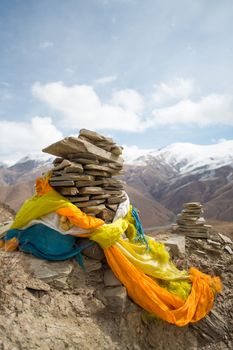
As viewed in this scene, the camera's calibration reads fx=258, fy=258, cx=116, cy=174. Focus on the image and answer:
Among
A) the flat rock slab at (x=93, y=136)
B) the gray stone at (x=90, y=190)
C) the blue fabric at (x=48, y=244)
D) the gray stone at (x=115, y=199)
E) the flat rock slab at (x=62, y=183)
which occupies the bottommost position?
the blue fabric at (x=48, y=244)

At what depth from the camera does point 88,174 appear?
5.66 meters

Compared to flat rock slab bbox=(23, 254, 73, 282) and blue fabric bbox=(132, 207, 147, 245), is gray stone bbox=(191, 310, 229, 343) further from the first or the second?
flat rock slab bbox=(23, 254, 73, 282)

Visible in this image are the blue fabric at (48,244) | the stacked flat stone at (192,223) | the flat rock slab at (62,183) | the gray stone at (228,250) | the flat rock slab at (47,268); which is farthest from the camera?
the stacked flat stone at (192,223)

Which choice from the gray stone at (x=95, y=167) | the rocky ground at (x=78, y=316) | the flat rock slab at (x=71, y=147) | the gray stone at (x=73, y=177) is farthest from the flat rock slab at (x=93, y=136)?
the rocky ground at (x=78, y=316)

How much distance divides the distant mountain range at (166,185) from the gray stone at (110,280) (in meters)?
52.6

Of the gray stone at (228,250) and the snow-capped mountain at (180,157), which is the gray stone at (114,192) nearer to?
the gray stone at (228,250)

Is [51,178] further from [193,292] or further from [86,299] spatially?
[193,292]

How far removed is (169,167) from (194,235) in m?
131

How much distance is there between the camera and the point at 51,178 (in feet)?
18.1

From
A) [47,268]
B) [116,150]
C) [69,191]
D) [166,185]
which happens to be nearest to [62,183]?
[69,191]

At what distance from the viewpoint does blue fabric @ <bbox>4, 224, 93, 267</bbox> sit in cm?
491

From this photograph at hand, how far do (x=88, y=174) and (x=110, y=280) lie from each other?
221 cm

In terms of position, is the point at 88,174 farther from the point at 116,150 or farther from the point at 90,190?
the point at 116,150

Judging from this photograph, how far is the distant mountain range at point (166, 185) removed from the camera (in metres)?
66.4
